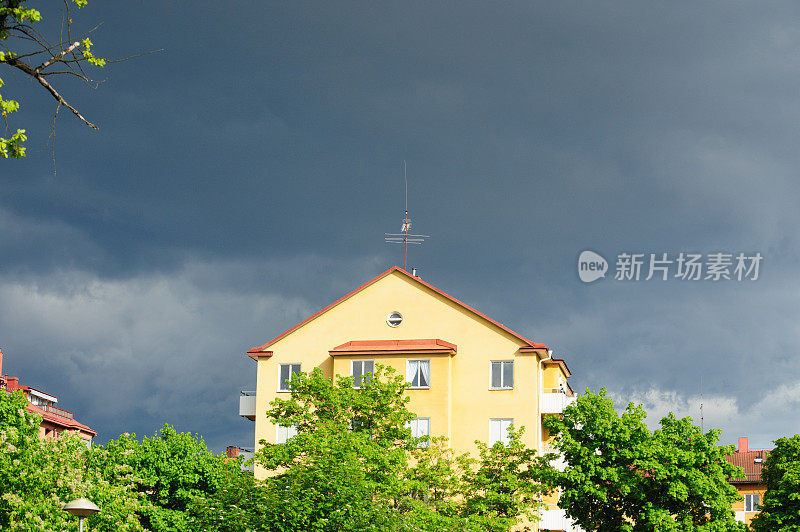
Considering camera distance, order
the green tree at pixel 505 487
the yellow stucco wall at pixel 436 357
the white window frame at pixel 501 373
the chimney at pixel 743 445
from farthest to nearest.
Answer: the chimney at pixel 743 445
the white window frame at pixel 501 373
the yellow stucco wall at pixel 436 357
the green tree at pixel 505 487

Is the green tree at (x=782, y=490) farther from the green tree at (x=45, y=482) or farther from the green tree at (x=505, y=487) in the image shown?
the green tree at (x=45, y=482)

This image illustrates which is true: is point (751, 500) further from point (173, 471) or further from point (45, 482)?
point (45, 482)

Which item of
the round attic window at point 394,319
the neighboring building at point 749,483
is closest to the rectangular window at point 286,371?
the round attic window at point 394,319

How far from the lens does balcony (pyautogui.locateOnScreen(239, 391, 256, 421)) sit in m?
65.2

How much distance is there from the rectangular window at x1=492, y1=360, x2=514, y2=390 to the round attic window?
6.94m

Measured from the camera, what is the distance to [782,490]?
180 feet

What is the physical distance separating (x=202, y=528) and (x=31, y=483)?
9.49 m

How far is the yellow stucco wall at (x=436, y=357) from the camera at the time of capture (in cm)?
6144

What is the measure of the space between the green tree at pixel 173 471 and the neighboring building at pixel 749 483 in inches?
2008

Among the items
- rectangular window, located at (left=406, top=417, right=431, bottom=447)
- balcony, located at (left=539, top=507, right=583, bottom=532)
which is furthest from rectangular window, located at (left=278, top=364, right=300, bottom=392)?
balcony, located at (left=539, top=507, right=583, bottom=532)

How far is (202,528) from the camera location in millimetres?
47656

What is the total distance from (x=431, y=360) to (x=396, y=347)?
243 centimetres

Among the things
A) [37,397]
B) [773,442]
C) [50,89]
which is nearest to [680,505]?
[773,442]

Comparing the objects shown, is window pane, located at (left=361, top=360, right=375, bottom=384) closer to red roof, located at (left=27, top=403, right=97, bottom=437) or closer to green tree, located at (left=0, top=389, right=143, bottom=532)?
green tree, located at (left=0, top=389, right=143, bottom=532)
